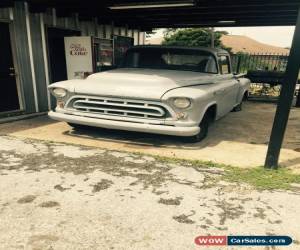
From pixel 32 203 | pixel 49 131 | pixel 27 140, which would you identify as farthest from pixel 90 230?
pixel 49 131

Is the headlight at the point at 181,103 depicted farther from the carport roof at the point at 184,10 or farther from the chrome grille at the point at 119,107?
the carport roof at the point at 184,10

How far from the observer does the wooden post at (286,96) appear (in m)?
3.43

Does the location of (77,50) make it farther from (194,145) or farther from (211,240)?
(211,240)

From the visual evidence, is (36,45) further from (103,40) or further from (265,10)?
(265,10)

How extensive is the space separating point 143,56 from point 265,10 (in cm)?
435

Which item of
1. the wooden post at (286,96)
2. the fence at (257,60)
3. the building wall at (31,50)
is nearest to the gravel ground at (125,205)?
the wooden post at (286,96)

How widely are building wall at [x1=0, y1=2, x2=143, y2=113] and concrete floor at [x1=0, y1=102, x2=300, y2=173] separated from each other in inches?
30.2

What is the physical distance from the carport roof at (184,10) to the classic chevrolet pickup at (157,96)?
1.48 metres

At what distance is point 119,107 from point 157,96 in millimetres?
712

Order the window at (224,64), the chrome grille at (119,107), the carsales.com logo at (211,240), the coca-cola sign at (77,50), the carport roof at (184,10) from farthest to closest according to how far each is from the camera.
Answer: the coca-cola sign at (77,50)
the carport roof at (184,10)
the window at (224,64)
the chrome grille at (119,107)
the carsales.com logo at (211,240)

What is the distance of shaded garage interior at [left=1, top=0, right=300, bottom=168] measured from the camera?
3.59m

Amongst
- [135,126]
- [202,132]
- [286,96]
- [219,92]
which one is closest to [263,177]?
[286,96]

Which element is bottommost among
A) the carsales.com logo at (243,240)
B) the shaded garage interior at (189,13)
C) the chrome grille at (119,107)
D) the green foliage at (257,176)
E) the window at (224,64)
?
the green foliage at (257,176)

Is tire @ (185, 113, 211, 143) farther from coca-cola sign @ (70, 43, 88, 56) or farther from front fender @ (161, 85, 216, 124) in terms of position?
coca-cola sign @ (70, 43, 88, 56)
